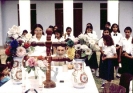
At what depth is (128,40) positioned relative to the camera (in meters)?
7.00

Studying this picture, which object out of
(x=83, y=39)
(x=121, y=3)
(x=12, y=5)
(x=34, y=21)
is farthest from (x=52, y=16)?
(x=83, y=39)

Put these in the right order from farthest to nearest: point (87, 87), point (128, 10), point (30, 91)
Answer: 1. point (128, 10)
2. point (87, 87)
3. point (30, 91)

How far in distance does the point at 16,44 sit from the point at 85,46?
31.3 inches

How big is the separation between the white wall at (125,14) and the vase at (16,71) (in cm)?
1267

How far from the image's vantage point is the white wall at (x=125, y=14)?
15.8 metres

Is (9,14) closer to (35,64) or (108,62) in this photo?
(108,62)

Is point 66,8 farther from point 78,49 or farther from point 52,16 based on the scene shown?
point 78,49

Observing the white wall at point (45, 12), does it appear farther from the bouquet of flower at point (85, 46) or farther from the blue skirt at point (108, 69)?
the bouquet of flower at point (85, 46)

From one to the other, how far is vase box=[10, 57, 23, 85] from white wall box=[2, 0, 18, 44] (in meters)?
13.0

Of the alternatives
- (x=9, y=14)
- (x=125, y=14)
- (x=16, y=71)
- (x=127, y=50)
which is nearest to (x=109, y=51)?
(x=127, y=50)

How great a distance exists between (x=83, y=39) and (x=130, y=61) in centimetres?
359

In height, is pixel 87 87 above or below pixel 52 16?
below

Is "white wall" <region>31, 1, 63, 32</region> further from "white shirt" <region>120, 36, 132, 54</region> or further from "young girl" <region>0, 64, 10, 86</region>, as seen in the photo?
"young girl" <region>0, 64, 10, 86</region>

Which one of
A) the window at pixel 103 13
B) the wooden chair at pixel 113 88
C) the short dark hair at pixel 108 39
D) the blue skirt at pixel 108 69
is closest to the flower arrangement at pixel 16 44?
the wooden chair at pixel 113 88
